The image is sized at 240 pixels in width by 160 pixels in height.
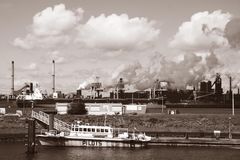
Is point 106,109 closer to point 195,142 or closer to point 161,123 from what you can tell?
point 161,123

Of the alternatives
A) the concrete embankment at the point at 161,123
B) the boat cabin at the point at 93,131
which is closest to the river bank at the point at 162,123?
the concrete embankment at the point at 161,123

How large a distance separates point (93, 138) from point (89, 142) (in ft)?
3.16

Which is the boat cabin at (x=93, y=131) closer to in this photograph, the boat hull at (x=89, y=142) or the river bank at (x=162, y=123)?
the boat hull at (x=89, y=142)

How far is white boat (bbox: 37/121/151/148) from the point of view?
226ft

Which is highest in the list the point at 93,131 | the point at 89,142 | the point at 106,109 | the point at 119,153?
the point at 106,109

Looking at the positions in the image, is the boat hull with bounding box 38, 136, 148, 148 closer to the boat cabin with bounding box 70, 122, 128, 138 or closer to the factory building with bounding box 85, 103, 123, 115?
the boat cabin with bounding box 70, 122, 128, 138

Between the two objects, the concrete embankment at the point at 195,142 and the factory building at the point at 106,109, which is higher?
the factory building at the point at 106,109

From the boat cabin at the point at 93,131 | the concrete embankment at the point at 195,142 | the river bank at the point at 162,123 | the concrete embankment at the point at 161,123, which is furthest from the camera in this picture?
the river bank at the point at 162,123

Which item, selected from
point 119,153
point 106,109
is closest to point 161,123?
point 106,109

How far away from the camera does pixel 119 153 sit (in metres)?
64.0

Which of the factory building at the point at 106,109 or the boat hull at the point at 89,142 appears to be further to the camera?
the factory building at the point at 106,109

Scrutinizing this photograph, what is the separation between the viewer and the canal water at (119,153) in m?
59.6

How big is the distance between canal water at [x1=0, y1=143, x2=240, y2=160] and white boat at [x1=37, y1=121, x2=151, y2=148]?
1.47 metres

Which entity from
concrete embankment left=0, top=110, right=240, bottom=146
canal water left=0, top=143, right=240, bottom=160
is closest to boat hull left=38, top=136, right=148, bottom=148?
canal water left=0, top=143, right=240, bottom=160
